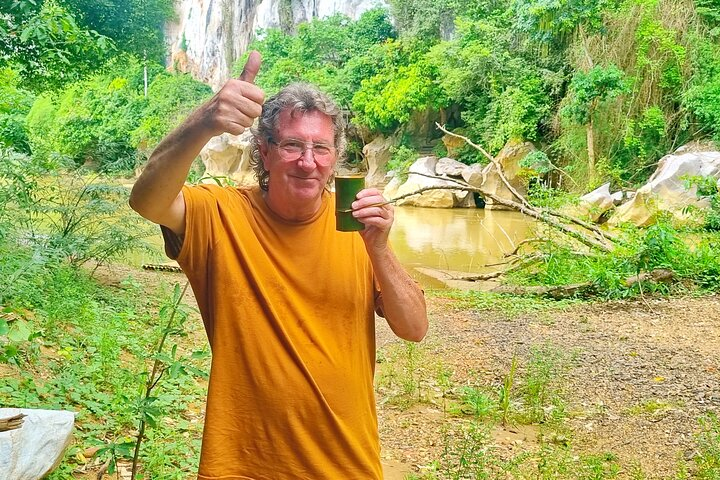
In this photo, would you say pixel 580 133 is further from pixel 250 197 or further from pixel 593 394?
pixel 250 197

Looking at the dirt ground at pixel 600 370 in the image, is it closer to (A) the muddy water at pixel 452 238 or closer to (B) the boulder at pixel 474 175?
(A) the muddy water at pixel 452 238

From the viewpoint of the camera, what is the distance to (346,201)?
4.70 ft

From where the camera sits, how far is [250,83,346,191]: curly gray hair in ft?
5.01

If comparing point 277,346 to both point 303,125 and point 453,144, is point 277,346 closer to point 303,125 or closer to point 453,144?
point 303,125

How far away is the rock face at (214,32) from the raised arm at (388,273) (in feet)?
119

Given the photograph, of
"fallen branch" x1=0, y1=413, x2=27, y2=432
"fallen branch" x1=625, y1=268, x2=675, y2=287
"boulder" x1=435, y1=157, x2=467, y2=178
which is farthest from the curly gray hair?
"boulder" x1=435, y1=157, x2=467, y2=178

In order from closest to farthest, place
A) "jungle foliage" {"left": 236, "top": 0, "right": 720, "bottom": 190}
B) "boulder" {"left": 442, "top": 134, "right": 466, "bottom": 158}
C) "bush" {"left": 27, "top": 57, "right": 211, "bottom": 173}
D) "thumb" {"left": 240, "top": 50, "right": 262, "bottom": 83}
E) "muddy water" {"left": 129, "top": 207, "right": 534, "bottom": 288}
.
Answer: "thumb" {"left": 240, "top": 50, "right": 262, "bottom": 83}, "muddy water" {"left": 129, "top": 207, "right": 534, "bottom": 288}, "jungle foliage" {"left": 236, "top": 0, "right": 720, "bottom": 190}, "boulder" {"left": 442, "top": 134, "right": 466, "bottom": 158}, "bush" {"left": 27, "top": 57, "right": 211, "bottom": 173}

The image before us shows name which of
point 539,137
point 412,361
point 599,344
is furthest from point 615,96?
point 412,361

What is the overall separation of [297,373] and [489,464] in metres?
2.27

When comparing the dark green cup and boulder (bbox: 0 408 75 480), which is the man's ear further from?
boulder (bbox: 0 408 75 480)

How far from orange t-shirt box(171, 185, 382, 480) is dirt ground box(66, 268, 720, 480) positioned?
6.80 feet

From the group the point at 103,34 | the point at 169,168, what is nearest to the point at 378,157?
the point at 103,34

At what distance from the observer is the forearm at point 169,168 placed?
51.1 inches

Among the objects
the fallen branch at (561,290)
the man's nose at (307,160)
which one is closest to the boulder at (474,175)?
the fallen branch at (561,290)
